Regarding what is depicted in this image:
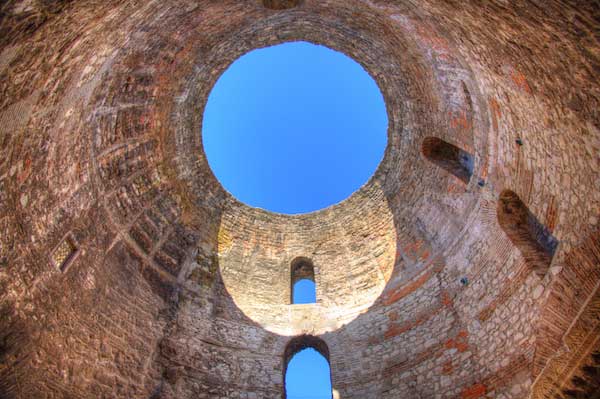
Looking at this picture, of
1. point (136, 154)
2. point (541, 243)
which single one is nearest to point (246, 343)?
point (136, 154)

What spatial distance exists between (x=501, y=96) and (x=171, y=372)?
6.39 m

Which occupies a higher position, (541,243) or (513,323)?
(541,243)

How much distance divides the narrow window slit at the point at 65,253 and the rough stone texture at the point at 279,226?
0.19ft

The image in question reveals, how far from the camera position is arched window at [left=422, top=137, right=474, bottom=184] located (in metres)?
7.80

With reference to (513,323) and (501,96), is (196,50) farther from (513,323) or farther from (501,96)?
(513,323)

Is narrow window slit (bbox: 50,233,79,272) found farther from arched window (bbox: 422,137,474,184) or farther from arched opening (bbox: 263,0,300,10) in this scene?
arched window (bbox: 422,137,474,184)

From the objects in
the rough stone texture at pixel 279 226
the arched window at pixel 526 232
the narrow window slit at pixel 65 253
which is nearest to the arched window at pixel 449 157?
the rough stone texture at pixel 279 226

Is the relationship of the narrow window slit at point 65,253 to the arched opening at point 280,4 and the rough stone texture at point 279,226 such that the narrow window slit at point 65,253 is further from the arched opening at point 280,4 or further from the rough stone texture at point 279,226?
the arched opening at point 280,4

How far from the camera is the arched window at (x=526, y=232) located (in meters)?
5.68

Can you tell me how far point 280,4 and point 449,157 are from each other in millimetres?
4243

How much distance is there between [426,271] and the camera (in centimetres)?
794

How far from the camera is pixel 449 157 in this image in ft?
27.7

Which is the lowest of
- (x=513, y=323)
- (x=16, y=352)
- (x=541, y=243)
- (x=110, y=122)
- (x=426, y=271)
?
(x=16, y=352)

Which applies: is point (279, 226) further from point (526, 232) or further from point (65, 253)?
point (526, 232)
